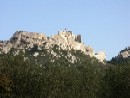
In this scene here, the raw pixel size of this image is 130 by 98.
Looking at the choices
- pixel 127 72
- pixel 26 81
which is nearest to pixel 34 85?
pixel 26 81

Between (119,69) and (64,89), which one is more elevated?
(119,69)

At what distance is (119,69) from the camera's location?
11088 centimetres

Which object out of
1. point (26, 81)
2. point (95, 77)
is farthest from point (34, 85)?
point (95, 77)

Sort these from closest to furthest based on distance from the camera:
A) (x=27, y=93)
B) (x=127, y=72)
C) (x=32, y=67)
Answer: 1. (x=27, y=93)
2. (x=32, y=67)
3. (x=127, y=72)

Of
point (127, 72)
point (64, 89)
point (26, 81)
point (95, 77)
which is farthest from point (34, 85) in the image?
point (127, 72)

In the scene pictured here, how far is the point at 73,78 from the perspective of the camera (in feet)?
341

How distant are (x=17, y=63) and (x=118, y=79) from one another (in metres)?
29.7

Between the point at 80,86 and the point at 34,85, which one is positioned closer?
the point at 34,85

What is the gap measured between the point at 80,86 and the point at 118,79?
1148 cm

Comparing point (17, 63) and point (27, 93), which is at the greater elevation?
point (17, 63)

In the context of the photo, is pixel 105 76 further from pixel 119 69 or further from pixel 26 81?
pixel 26 81

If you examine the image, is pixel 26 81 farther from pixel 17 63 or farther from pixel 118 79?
pixel 118 79

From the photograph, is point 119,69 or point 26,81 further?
point 119,69

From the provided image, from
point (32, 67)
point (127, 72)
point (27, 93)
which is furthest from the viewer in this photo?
point (127, 72)
